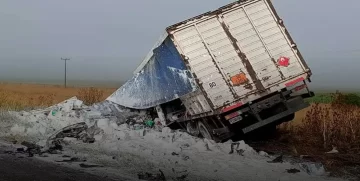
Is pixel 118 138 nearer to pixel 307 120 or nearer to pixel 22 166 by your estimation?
pixel 22 166

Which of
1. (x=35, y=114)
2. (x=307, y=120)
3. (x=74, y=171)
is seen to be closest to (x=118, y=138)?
(x=74, y=171)

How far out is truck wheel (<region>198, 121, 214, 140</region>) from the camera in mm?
12586

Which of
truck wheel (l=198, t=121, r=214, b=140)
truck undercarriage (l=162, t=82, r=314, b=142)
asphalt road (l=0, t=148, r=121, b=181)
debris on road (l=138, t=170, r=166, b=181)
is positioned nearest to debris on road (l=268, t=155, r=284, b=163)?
truck undercarriage (l=162, t=82, r=314, b=142)

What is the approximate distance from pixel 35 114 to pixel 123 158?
29.5ft

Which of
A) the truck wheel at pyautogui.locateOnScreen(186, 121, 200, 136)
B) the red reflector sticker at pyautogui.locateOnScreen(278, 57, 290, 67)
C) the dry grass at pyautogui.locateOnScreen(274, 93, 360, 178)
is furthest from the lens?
the truck wheel at pyautogui.locateOnScreen(186, 121, 200, 136)

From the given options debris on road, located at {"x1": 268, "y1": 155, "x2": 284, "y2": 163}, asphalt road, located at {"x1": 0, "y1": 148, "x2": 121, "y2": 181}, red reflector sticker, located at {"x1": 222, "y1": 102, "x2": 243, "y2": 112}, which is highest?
red reflector sticker, located at {"x1": 222, "y1": 102, "x2": 243, "y2": 112}

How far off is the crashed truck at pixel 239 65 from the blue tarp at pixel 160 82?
0.06 meters

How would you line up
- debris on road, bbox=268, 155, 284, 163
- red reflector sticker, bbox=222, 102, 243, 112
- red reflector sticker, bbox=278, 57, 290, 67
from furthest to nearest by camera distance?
red reflector sticker, bbox=278, 57, 290, 67, red reflector sticker, bbox=222, 102, 243, 112, debris on road, bbox=268, 155, 284, 163

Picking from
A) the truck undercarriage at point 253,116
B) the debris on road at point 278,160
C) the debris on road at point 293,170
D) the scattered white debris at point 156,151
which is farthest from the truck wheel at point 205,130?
the debris on road at point 293,170

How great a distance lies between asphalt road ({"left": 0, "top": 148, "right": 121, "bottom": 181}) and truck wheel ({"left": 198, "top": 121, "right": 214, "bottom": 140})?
15.2ft

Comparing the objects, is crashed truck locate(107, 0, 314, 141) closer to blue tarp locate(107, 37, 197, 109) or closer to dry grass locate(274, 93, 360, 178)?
blue tarp locate(107, 37, 197, 109)

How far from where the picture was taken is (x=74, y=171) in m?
8.27

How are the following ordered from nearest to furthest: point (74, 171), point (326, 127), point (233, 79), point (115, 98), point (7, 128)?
point (74, 171) → point (233, 79) → point (326, 127) → point (7, 128) → point (115, 98)

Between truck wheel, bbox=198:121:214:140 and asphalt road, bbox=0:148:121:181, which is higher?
truck wheel, bbox=198:121:214:140
